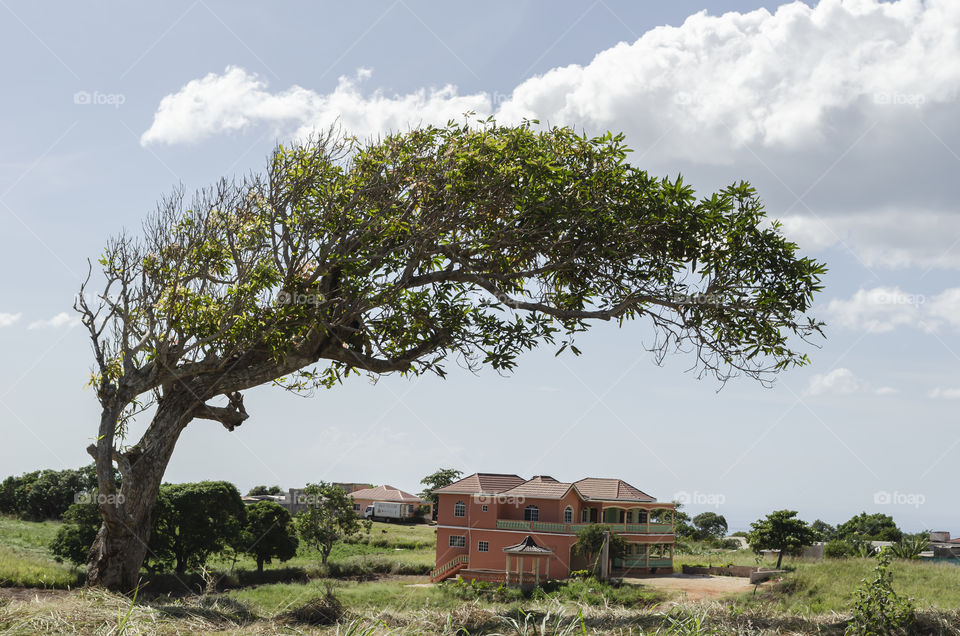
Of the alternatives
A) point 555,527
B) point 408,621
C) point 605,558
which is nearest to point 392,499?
point 555,527

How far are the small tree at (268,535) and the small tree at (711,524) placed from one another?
4369 centimetres

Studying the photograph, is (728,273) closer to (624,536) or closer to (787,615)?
(787,615)

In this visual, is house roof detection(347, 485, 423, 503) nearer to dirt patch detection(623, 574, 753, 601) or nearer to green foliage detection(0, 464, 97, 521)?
green foliage detection(0, 464, 97, 521)

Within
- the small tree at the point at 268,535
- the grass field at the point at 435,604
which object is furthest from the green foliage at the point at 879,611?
the small tree at the point at 268,535

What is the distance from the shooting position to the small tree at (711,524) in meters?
70.6

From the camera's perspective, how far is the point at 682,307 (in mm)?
11852

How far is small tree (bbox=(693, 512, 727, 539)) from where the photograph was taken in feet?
232

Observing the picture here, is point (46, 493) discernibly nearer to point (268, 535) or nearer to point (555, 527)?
point (268, 535)

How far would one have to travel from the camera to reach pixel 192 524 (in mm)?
33688

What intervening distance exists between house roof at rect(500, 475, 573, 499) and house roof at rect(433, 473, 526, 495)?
0.73m

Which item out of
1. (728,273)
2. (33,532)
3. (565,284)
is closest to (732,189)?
(728,273)

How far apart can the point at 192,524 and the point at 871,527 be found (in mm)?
43894

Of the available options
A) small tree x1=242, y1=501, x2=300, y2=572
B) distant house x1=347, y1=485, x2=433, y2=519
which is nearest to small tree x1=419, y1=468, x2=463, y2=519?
distant house x1=347, y1=485, x2=433, y2=519

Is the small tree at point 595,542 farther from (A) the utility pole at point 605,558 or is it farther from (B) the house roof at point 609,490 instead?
(B) the house roof at point 609,490
